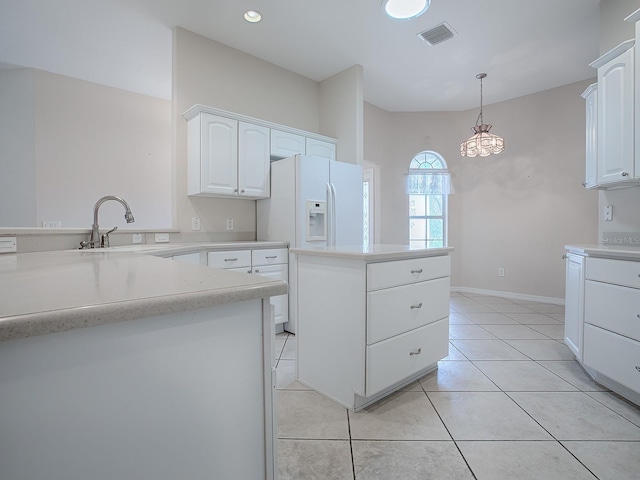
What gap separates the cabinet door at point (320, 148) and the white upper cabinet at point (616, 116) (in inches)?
97.6

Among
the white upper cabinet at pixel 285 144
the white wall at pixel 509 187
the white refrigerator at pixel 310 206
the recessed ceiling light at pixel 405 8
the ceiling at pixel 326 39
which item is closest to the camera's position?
the recessed ceiling light at pixel 405 8

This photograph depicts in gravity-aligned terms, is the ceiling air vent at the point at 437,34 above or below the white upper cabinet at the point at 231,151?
above

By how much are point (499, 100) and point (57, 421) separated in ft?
19.0

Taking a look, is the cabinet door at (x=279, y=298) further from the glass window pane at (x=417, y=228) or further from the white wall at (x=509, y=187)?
the glass window pane at (x=417, y=228)

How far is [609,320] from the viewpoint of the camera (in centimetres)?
181

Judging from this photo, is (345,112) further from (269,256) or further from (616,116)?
(616,116)

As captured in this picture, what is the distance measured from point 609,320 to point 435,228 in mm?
3449

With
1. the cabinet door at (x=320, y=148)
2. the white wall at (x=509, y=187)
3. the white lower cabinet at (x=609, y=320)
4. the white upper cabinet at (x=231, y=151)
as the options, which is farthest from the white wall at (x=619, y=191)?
the white upper cabinet at (x=231, y=151)

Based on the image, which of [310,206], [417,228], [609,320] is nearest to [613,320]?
[609,320]

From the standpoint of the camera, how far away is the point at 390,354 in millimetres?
1735

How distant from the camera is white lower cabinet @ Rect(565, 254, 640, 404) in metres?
1.68

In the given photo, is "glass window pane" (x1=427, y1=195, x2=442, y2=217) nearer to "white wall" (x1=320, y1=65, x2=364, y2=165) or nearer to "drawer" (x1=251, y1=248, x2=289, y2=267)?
"white wall" (x1=320, y1=65, x2=364, y2=165)

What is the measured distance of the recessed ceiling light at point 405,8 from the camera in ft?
8.38

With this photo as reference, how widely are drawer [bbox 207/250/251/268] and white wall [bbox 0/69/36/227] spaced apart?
2666 millimetres
